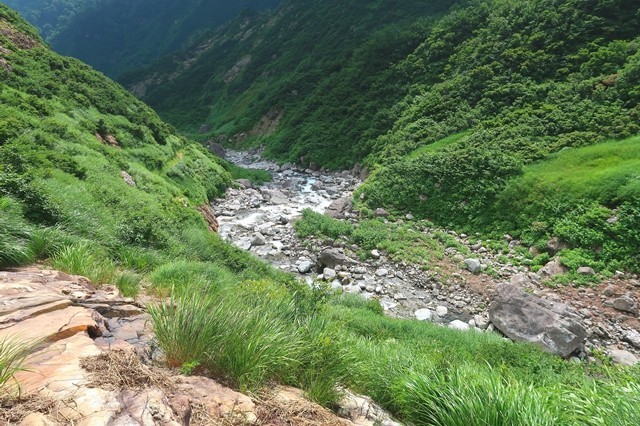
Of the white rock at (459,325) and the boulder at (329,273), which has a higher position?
the boulder at (329,273)

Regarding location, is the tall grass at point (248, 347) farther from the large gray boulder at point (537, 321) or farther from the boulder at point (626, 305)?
the boulder at point (626, 305)

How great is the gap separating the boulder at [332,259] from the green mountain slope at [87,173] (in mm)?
4515

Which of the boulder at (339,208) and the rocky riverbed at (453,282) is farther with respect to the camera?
the boulder at (339,208)

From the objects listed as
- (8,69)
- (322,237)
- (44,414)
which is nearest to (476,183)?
(322,237)

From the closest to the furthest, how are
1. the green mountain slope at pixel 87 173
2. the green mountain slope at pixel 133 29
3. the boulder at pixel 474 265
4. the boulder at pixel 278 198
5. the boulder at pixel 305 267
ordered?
the green mountain slope at pixel 87 173
the boulder at pixel 474 265
the boulder at pixel 305 267
the boulder at pixel 278 198
the green mountain slope at pixel 133 29

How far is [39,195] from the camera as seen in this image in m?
8.18

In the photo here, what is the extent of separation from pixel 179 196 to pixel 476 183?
57.4ft

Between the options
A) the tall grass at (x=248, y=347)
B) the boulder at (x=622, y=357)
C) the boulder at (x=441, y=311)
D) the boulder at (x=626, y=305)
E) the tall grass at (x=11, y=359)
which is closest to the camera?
the tall grass at (x=11, y=359)

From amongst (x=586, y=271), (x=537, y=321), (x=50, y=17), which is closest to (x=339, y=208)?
(x=586, y=271)

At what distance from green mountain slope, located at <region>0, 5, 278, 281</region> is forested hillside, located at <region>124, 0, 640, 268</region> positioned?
1334cm

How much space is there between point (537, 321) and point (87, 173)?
17.1 metres

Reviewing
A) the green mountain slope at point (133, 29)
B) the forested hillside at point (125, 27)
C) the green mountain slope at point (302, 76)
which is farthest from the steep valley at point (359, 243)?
the forested hillside at point (125, 27)

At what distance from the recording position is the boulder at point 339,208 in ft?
74.0

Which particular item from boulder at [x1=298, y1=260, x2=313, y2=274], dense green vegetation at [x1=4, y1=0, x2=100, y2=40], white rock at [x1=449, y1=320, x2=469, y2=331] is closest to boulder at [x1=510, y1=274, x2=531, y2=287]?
white rock at [x1=449, y1=320, x2=469, y2=331]
